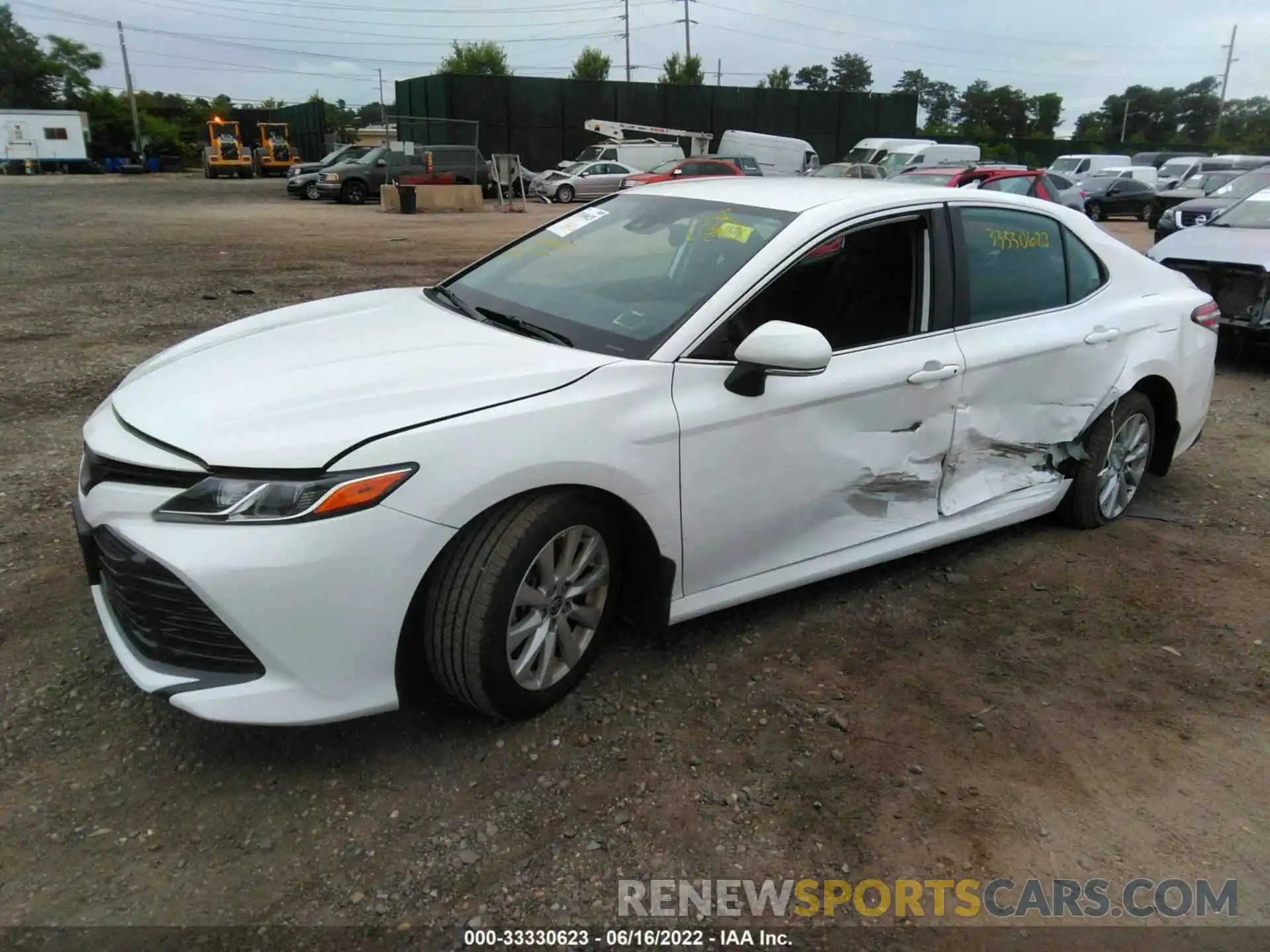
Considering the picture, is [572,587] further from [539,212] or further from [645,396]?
[539,212]

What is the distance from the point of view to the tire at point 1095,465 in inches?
170

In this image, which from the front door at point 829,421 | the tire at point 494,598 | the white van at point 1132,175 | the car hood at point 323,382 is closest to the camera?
the car hood at point 323,382

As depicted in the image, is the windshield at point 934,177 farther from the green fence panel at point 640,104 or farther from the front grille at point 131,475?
the green fence panel at point 640,104

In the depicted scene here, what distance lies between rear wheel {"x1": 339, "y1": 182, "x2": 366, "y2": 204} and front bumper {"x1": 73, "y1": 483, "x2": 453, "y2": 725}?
27.2 metres

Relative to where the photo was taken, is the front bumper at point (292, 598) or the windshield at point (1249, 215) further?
the windshield at point (1249, 215)

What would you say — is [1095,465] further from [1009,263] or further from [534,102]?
[534,102]

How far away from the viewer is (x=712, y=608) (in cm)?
318

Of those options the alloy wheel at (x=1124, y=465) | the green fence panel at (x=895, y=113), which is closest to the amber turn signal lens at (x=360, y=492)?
the alloy wheel at (x=1124, y=465)

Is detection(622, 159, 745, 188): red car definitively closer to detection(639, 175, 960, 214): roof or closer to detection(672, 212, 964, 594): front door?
detection(639, 175, 960, 214): roof

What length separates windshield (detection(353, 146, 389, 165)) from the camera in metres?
27.5

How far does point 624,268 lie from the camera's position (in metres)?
3.52

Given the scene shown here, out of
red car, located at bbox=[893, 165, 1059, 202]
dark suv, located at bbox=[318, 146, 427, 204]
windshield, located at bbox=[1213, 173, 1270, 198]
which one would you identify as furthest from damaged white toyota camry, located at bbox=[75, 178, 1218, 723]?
dark suv, located at bbox=[318, 146, 427, 204]

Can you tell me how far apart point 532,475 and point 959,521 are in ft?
6.75

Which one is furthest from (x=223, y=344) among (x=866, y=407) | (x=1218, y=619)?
(x=1218, y=619)
